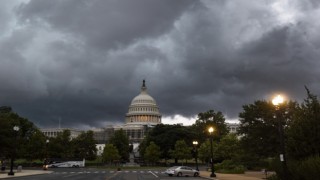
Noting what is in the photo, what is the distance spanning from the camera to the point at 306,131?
23922 millimetres

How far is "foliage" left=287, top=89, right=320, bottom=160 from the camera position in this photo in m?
23.8

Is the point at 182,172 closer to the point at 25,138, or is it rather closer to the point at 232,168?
the point at 232,168

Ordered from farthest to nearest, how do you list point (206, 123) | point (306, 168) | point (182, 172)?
point (206, 123), point (182, 172), point (306, 168)

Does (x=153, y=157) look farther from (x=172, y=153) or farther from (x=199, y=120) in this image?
(x=199, y=120)

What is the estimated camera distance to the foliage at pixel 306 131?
78.0ft

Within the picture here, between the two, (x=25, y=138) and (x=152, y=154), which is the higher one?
(x=25, y=138)

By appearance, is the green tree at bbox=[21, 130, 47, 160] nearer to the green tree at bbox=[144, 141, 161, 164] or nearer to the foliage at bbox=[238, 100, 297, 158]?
the green tree at bbox=[144, 141, 161, 164]

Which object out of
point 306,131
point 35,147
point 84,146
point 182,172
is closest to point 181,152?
point 84,146

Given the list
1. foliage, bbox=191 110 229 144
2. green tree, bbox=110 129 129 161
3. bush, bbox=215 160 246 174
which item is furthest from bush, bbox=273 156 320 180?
green tree, bbox=110 129 129 161

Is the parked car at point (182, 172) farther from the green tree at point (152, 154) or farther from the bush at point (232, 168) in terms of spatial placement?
the green tree at point (152, 154)

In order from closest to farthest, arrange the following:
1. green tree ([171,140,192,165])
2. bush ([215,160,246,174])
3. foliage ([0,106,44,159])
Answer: bush ([215,160,246,174])
foliage ([0,106,44,159])
green tree ([171,140,192,165])

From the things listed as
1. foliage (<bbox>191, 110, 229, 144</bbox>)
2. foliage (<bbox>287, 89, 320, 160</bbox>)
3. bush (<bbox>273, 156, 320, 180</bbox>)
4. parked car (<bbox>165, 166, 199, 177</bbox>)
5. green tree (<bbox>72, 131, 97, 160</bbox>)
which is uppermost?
foliage (<bbox>191, 110, 229, 144</bbox>)

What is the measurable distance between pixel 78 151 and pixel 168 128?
3227cm

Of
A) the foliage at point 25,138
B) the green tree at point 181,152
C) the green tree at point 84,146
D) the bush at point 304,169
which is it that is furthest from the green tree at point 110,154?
the bush at point 304,169
